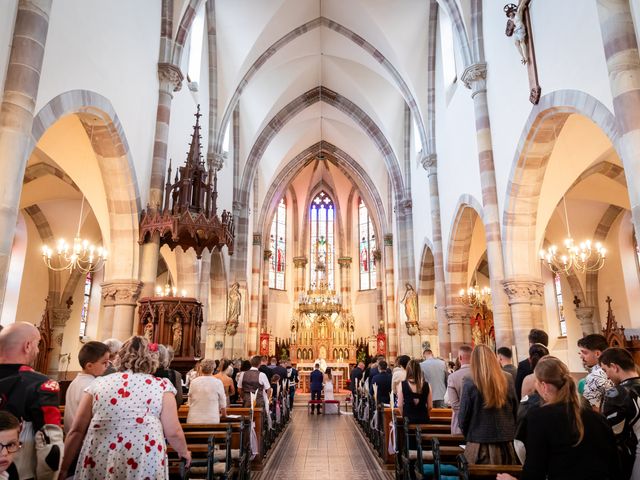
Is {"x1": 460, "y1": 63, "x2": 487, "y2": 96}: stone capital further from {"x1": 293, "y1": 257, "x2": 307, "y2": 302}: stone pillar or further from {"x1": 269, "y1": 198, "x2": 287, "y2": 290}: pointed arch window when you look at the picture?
{"x1": 293, "y1": 257, "x2": 307, "y2": 302}: stone pillar

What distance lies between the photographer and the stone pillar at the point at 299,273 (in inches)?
1253

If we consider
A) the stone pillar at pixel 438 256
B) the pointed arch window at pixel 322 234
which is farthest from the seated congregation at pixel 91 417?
the pointed arch window at pixel 322 234

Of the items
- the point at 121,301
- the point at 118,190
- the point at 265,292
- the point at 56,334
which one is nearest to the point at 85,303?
the point at 56,334

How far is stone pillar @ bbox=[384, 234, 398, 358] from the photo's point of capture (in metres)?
24.4

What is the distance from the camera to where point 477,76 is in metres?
12.2

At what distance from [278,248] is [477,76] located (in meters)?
21.9

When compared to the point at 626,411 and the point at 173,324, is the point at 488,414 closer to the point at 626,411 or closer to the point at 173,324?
the point at 626,411

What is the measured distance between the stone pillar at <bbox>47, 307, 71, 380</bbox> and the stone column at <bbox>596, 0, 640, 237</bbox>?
17256 mm

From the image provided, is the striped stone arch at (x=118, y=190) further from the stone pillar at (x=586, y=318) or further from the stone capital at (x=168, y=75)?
the stone pillar at (x=586, y=318)

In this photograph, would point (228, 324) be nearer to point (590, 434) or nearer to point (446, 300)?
point (446, 300)

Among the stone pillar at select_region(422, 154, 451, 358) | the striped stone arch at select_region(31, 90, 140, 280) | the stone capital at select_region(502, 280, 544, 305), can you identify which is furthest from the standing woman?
the stone pillar at select_region(422, 154, 451, 358)

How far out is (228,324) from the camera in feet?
66.0

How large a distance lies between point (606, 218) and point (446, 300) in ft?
20.9

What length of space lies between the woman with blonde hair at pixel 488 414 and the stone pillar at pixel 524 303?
265 inches
